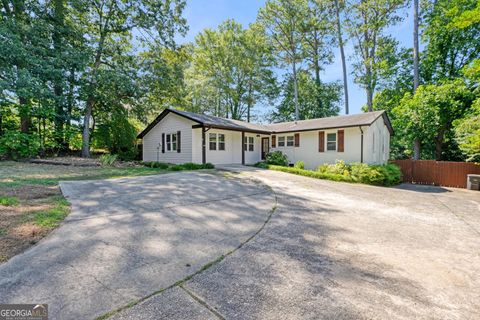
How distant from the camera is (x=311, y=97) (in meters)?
26.6

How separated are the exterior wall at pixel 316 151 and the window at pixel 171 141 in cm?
752

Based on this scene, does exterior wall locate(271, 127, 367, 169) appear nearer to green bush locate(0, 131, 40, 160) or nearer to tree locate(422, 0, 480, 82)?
tree locate(422, 0, 480, 82)

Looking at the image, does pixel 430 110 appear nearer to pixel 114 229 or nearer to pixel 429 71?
pixel 429 71

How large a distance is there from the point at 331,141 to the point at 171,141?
35.1 ft

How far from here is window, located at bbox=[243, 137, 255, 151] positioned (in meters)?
16.3

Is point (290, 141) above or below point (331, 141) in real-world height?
above

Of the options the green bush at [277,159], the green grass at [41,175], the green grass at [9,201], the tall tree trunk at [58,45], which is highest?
the tall tree trunk at [58,45]

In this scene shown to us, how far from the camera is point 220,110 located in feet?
94.4

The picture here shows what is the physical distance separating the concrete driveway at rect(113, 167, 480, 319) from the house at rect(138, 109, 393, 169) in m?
9.08

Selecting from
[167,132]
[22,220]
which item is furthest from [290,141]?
[22,220]

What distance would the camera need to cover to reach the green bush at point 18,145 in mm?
12406

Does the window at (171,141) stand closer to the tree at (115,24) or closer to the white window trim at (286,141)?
the tree at (115,24)

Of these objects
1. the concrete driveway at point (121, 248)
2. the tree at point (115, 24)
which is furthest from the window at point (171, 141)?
the concrete driveway at point (121, 248)

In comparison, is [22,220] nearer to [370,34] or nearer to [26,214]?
[26,214]
